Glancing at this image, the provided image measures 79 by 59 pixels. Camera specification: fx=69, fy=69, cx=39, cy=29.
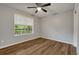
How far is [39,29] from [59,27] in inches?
94.0

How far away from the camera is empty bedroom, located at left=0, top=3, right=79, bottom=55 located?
3.27 metres

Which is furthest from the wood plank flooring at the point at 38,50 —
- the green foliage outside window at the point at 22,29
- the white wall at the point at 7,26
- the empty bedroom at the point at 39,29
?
the green foliage outside window at the point at 22,29

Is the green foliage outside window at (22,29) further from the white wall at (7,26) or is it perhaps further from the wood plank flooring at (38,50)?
the wood plank flooring at (38,50)

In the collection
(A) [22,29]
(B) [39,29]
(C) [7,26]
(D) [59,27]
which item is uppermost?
(C) [7,26]

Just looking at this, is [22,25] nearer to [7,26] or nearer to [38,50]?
[7,26]

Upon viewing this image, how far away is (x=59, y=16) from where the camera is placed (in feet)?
17.7

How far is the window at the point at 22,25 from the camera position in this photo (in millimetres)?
4573

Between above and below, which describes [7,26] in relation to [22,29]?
above

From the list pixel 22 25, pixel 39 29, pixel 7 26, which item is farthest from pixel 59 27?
pixel 7 26

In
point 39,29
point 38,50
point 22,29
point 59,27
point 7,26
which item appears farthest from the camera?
point 39,29

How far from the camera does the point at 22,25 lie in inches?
201

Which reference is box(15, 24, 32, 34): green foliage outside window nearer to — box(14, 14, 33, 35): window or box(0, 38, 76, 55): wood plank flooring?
box(14, 14, 33, 35): window

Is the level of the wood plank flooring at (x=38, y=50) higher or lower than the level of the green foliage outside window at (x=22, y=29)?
lower
